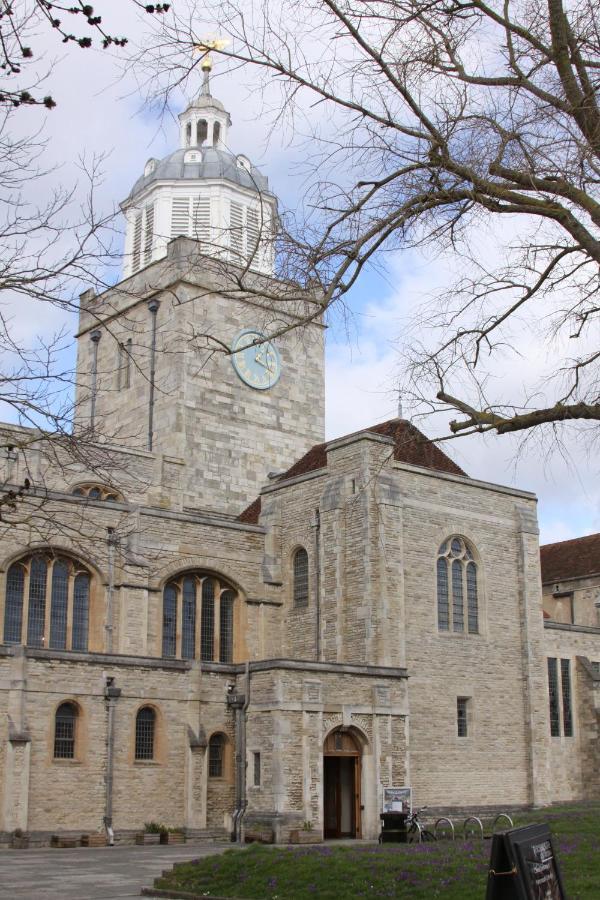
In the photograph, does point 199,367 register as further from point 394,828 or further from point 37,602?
point 394,828

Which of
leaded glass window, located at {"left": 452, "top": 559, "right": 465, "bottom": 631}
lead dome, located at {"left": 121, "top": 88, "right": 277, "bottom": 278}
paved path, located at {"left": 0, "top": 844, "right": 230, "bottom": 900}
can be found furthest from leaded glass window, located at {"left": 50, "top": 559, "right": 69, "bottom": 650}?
lead dome, located at {"left": 121, "top": 88, "right": 277, "bottom": 278}

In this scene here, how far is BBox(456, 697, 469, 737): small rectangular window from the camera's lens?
107 ft

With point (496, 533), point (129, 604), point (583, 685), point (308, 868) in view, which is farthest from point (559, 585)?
point (308, 868)

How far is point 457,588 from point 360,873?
19434 mm

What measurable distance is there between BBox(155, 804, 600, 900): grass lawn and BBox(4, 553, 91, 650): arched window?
12.7m

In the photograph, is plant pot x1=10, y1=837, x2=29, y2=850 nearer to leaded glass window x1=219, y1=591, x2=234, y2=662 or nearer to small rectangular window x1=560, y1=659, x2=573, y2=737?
leaded glass window x1=219, y1=591, x2=234, y2=662

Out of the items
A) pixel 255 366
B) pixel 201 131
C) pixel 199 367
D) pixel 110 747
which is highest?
pixel 201 131

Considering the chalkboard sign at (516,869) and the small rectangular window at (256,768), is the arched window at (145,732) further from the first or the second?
the chalkboard sign at (516,869)

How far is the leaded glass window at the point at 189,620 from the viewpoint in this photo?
31562mm

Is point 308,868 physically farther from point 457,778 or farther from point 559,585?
point 559,585

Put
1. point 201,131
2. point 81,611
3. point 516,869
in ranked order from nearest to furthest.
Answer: point 516,869 < point 81,611 < point 201,131

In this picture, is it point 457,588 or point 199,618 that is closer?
point 199,618

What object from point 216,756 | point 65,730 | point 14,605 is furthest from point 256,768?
point 14,605

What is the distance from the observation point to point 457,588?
3381 centimetres
